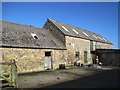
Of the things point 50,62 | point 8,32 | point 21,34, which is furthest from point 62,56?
point 8,32

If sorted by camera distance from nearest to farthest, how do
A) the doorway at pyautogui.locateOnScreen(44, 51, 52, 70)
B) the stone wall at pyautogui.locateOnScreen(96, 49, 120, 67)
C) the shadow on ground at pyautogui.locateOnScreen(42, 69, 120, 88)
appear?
the shadow on ground at pyautogui.locateOnScreen(42, 69, 120, 88) → the doorway at pyautogui.locateOnScreen(44, 51, 52, 70) → the stone wall at pyautogui.locateOnScreen(96, 49, 120, 67)

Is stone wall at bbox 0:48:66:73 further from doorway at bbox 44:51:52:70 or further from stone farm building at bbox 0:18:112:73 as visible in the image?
doorway at bbox 44:51:52:70

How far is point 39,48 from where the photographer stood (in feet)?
46.5

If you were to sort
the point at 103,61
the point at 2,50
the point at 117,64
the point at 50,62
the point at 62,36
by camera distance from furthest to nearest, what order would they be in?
the point at 103,61 < the point at 117,64 < the point at 62,36 < the point at 50,62 < the point at 2,50

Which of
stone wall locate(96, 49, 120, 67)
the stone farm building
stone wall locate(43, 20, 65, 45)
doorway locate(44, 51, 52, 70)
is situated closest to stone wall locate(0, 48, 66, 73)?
the stone farm building

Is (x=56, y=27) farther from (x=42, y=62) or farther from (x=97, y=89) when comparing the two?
(x=97, y=89)

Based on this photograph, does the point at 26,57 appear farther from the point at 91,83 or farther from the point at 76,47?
the point at 76,47

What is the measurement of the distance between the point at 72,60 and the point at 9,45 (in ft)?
33.8

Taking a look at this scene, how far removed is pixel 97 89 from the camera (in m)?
7.12

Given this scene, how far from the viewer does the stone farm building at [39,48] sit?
39.7 ft

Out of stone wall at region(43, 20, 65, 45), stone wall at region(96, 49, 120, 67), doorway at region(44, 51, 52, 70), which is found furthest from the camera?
stone wall at region(96, 49, 120, 67)

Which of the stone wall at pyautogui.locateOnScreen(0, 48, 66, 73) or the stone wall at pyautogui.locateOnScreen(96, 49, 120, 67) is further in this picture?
the stone wall at pyautogui.locateOnScreen(96, 49, 120, 67)

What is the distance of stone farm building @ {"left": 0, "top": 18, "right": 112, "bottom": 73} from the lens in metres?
12.1

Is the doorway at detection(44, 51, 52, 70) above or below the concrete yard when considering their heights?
above
